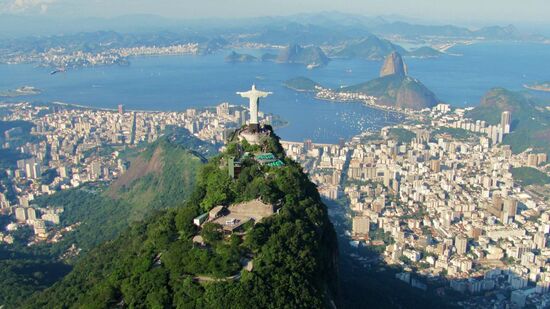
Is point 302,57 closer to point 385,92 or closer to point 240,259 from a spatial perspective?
point 385,92

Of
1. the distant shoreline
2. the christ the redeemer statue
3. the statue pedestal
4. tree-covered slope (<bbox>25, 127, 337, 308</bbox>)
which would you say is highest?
the christ the redeemer statue

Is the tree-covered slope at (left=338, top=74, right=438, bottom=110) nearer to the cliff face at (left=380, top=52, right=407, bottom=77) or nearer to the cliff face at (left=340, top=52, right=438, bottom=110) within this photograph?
the cliff face at (left=340, top=52, right=438, bottom=110)

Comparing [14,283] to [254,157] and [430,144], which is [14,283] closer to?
[254,157]

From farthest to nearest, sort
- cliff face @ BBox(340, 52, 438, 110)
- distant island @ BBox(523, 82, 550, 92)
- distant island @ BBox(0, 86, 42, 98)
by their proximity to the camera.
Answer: distant island @ BBox(523, 82, 550, 92) < distant island @ BBox(0, 86, 42, 98) < cliff face @ BBox(340, 52, 438, 110)

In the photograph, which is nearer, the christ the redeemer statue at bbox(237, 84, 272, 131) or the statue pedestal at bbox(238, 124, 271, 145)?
the statue pedestal at bbox(238, 124, 271, 145)

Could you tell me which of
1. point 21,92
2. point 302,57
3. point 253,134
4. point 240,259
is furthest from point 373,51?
point 240,259

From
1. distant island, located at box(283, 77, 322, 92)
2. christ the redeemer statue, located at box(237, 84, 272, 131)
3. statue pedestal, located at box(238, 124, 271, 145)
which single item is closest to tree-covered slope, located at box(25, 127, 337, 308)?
statue pedestal, located at box(238, 124, 271, 145)
